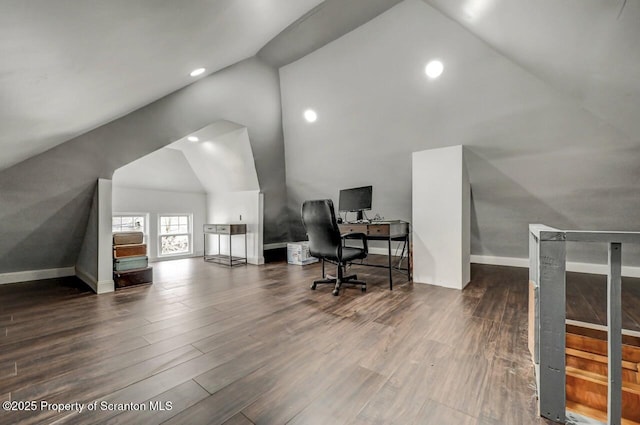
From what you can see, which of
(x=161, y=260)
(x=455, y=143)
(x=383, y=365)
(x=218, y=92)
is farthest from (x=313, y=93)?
(x=161, y=260)

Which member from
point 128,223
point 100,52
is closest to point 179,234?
point 128,223

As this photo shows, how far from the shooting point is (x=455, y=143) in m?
3.36

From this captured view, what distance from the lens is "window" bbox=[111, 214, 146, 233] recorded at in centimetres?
482

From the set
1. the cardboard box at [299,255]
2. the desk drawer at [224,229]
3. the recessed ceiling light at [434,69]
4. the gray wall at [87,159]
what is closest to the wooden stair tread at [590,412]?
the recessed ceiling light at [434,69]

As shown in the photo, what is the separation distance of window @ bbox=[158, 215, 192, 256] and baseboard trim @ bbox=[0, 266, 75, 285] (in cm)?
144

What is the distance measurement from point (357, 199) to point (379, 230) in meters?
0.94

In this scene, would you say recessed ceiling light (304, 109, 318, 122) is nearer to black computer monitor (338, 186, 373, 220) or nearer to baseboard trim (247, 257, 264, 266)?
black computer monitor (338, 186, 373, 220)

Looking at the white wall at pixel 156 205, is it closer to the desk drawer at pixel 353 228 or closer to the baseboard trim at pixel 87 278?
the baseboard trim at pixel 87 278

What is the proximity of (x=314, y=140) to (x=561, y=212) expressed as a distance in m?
3.79

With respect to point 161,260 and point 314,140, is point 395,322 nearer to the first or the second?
point 314,140

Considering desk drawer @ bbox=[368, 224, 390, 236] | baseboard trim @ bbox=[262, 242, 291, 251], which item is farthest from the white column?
baseboard trim @ bbox=[262, 242, 291, 251]

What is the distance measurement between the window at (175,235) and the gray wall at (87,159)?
1.46 metres

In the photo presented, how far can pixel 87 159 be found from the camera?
298cm

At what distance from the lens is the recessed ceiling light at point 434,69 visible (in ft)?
9.30
